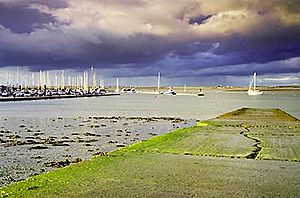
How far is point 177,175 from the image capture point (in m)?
11.7

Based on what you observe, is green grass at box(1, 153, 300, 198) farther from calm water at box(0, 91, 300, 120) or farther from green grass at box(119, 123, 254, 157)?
calm water at box(0, 91, 300, 120)

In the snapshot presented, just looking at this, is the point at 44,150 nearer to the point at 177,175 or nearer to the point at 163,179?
the point at 177,175

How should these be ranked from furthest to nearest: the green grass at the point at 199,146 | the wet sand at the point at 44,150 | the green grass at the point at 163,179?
1. the green grass at the point at 199,146
2. the wet sand at the point at 44,150
3. the green grass at the point at 163,179

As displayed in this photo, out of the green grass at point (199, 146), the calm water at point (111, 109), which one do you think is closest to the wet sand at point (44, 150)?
the green grass at point (199, 146)

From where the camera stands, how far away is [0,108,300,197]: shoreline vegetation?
9.74m

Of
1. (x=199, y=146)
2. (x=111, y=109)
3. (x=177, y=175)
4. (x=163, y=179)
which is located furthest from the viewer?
(x=111, y=109)

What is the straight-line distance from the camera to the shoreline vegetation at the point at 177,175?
9.74 m

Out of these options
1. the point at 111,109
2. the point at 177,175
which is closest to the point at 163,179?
the point at 177,175

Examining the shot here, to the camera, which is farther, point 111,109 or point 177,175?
point 111,109

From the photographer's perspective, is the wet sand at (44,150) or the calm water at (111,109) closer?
→ the wet sand at (44,150)

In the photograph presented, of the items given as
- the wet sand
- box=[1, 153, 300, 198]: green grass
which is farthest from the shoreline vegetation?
the wet sand

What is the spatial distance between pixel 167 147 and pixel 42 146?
7.93 metres

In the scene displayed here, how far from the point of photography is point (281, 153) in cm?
1667

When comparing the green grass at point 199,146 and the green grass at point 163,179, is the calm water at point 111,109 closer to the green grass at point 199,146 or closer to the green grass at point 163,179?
the green grass at point 199,146
